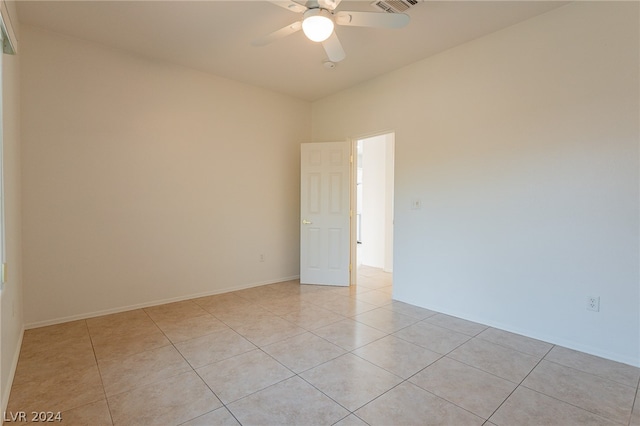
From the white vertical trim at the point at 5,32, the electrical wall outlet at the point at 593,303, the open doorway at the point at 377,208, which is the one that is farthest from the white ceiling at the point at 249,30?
the electrical wall outlet at the point at 593,303

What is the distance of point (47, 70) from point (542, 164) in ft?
A: 15.5

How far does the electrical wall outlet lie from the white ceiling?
2459mm

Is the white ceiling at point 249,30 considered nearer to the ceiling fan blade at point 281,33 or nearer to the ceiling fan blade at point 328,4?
the ceiling fan blade at point 281,33

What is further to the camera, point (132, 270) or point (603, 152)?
point (132, 270)

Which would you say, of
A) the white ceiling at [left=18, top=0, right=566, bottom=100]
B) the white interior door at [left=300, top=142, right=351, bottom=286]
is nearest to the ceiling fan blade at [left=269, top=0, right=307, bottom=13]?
the white ceiling at [left=18, top=0, right=566, bottom=100]

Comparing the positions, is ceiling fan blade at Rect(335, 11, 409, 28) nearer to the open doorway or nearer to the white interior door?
the white interior door

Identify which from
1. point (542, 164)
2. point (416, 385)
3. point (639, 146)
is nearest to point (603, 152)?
point (639, 146)

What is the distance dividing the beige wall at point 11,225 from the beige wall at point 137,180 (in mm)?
219

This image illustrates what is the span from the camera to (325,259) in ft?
14.9

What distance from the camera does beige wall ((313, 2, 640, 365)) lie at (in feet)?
7.60

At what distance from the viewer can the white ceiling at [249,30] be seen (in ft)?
8.33

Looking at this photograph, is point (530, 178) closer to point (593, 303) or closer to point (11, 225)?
point (593, 303)

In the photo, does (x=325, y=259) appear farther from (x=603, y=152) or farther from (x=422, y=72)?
(x=603, y=152)

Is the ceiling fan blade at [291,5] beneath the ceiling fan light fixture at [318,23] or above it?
above
